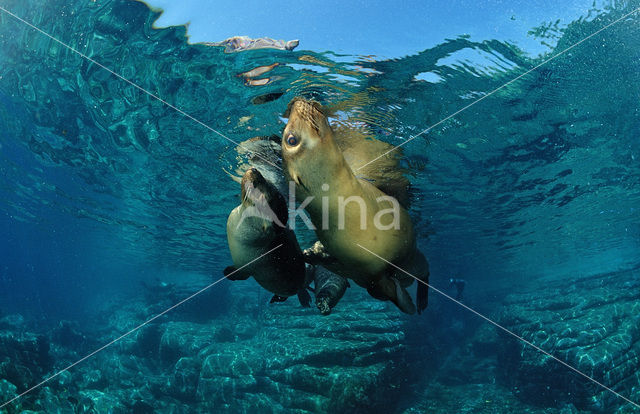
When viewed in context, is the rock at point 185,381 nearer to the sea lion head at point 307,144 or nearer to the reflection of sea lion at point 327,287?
the reflection of sea lion at point 327,287

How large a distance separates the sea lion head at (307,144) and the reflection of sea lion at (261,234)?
25.8 inches

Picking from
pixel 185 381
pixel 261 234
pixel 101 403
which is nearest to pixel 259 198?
pixel 261 234

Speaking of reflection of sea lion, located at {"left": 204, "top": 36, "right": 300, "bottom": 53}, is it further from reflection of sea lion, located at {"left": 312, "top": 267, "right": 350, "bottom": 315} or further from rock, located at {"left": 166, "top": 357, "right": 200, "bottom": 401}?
rock, located at {"left": 166, "top": 357, "right": 200, "bottom": 401}

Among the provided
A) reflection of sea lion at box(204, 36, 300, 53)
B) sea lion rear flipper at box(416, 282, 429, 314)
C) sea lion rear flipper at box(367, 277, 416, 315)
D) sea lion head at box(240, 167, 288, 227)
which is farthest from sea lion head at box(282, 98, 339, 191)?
reflection of sea lion at box(204, 36, 300, 53)

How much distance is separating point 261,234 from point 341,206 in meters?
0.94

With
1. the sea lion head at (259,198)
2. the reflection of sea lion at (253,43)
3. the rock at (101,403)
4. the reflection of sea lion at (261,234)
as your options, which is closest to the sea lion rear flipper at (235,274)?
the reflection of sea lion at (261,234)

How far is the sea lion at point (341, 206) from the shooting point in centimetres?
243

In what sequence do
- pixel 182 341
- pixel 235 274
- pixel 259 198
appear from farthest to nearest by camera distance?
pixel 182 341
pixel 235 274
pixel 259 198

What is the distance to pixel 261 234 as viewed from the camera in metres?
3.16

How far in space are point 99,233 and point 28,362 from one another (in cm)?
1919

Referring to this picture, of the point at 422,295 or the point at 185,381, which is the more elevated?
the point at 422,295

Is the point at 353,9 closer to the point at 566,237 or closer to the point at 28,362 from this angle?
the point at 28,362

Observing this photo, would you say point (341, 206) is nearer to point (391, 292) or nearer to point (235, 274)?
point (391, 292)

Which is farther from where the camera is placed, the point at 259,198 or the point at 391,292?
the point at 391,292
